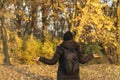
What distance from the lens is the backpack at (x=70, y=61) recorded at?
8.34m

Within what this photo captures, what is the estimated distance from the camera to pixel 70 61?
837cm

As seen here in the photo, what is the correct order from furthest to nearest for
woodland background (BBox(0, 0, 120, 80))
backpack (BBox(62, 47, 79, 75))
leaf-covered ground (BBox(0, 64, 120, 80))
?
woodland background (BBox(0, 0, 120, 80))
leaf-covered ground (BBox(0, 64, 120, 80))
backpack (BBox(62, 47, 79, 75))

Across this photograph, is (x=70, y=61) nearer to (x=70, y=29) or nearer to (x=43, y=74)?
(x=43, y=74)

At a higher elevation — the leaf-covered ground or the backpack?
the backpack

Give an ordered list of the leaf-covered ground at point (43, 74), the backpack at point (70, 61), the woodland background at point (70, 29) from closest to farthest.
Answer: the backpack at point (70, 61), the leaf-covered ground at point (43, 74), the woodland background at point (70, 29)

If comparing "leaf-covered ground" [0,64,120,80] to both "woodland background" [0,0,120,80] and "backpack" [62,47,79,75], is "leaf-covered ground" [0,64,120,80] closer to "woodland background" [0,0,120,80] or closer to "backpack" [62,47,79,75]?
"woodland background" [0,0,120,80]

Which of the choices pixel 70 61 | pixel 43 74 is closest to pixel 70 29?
pixel 43 74

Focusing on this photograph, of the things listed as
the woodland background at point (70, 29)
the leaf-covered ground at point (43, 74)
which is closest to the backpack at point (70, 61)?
the leaf-covered ground at point (43, 74)

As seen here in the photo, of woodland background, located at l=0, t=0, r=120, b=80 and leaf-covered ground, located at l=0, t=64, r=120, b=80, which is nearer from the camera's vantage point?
leaf-covered ground, located at l=0, t=64, r=120, b=80

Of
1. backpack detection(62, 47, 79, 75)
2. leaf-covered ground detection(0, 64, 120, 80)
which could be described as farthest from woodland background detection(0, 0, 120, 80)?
backpack detection(62, 47, 79, 75)

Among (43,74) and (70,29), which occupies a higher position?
(70,29)

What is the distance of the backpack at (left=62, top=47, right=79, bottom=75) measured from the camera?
8.34 meters

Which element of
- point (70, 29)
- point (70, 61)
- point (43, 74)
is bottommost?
point (43, 74)

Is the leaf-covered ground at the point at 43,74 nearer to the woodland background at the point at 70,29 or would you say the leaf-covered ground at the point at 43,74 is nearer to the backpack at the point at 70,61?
the woodland background at the point at 70,29
